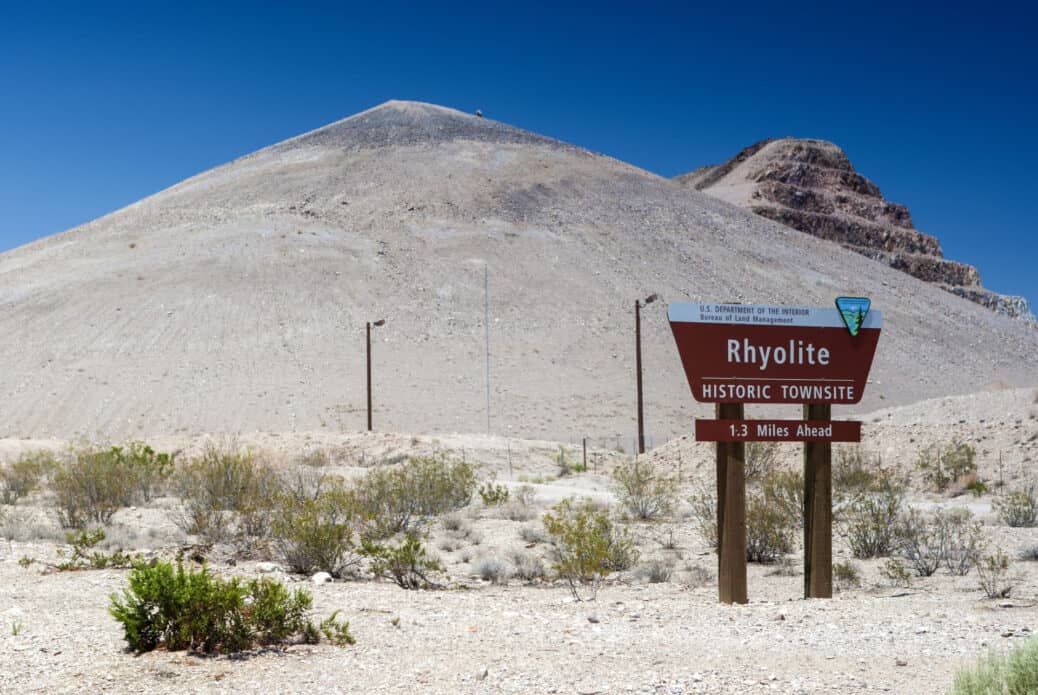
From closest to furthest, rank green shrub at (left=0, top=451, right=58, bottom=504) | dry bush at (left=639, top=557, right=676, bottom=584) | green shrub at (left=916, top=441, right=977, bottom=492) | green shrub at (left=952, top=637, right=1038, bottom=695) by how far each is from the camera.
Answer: green shrub at (left=952, top=637, right=1038, bottom=695)
dry bush at (left=639, top=557, right=676, bottom=584)
green shrub at (left=0, top=451, right=58, bottom=504)
green shrub at (left=916, top=441, right=977, bottom=492)

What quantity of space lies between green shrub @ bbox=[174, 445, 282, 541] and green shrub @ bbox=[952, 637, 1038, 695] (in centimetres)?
911

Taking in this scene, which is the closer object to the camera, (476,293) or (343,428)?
(343,428)

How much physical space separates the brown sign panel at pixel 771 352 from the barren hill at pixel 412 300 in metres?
Result: 35.1

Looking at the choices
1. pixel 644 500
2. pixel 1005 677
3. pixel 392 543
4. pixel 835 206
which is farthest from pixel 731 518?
pixel 835 206

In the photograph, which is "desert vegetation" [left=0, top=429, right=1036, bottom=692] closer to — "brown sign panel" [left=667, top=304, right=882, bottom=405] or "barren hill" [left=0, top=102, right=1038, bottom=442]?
"brown sign panel" [left=667, top=304, right=882, bottom=405]

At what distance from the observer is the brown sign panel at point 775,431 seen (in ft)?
27.2

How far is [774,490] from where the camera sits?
1455 cm

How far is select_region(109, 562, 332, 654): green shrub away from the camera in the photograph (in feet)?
20.7

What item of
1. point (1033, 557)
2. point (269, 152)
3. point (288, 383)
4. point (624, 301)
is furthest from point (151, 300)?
point (1033, 557)

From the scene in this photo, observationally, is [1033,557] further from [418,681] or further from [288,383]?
[288,383]

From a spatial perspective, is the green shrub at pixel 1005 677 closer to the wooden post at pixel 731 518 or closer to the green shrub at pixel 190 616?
the wooden post at pixel 731 518

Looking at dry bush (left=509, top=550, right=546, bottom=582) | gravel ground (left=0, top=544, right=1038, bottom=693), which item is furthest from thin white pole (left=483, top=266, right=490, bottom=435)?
gravel ground (left=0, top=544, right=1038, bottom=693)

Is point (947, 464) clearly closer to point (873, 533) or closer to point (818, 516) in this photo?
point (873, 533)

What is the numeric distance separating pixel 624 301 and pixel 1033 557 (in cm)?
4882
